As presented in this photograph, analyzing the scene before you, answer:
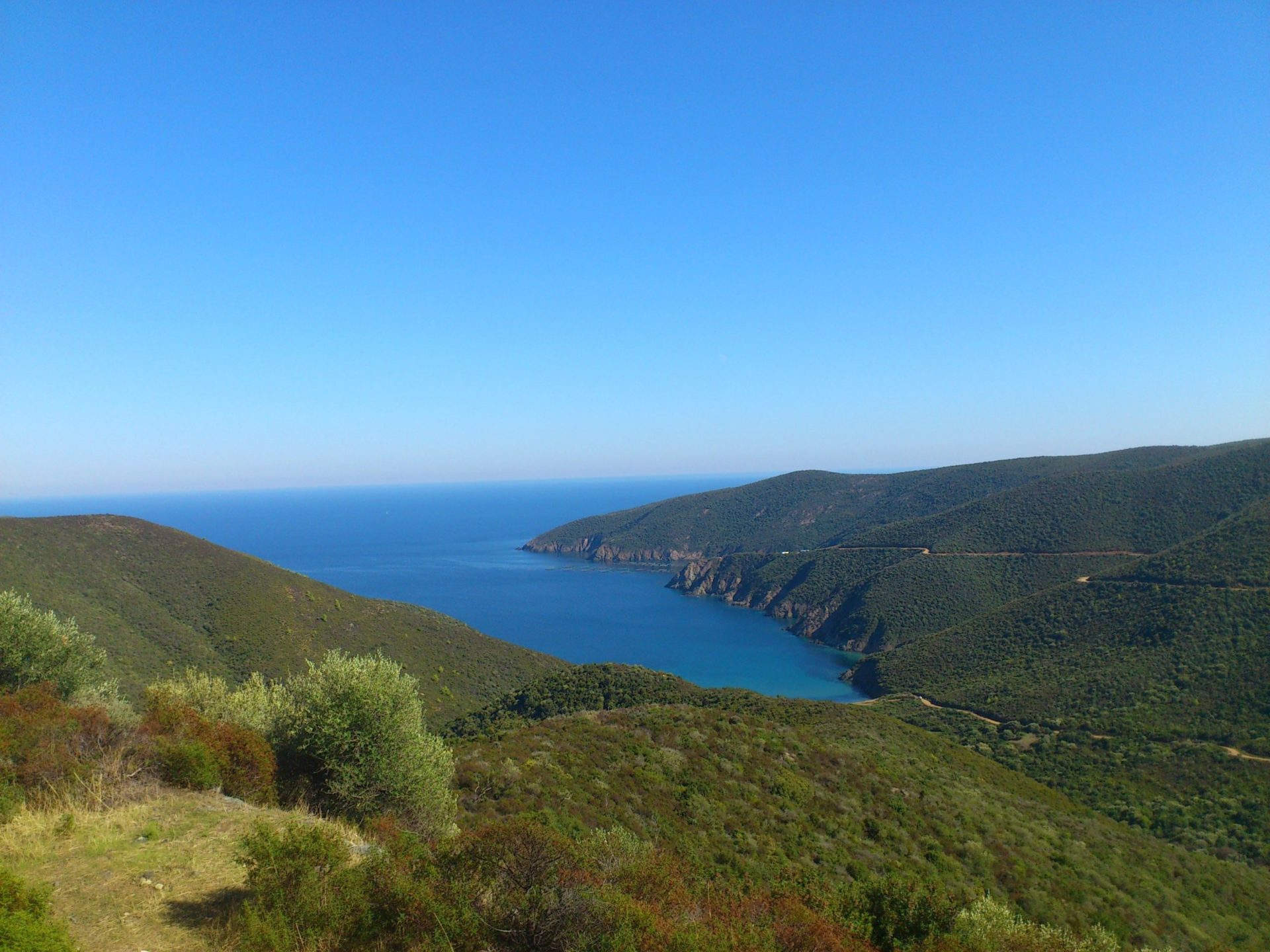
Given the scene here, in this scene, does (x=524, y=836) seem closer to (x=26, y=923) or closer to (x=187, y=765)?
(x=26, y=923)

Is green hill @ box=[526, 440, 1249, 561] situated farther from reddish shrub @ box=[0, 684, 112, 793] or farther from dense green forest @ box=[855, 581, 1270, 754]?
reddish shrub @ box=[0, 684, 112, 793]

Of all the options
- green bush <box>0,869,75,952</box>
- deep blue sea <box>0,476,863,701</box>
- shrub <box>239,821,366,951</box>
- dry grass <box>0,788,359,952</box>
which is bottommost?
deep blue sea <box>0,476,863,701</box>

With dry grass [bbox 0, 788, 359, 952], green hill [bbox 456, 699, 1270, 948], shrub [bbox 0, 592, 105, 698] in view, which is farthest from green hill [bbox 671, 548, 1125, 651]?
dry grass [bbox 0, 788, 359, 952]

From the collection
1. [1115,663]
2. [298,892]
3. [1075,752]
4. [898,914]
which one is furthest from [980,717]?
[298,892]

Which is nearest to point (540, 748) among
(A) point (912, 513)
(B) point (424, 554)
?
(A) point (912, 513)

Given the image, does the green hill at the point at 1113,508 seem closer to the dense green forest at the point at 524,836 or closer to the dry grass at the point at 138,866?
the dense green forest at the point at 524,836

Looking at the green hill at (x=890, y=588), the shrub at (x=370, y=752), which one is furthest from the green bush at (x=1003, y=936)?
the green hill at (x=890, y=588)

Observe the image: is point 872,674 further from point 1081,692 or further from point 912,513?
point 912,513
